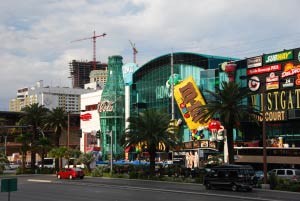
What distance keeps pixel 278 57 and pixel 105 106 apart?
47.8m

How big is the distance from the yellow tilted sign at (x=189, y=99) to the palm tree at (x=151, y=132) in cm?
2926

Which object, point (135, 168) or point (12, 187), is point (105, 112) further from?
point (12, 187)

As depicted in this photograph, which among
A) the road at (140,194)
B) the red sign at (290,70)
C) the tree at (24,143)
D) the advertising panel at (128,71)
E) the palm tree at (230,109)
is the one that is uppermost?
the advertising panel at (128,71)

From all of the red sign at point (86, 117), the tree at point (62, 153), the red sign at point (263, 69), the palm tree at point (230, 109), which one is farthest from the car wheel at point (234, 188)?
the red sign at point (86, 117)

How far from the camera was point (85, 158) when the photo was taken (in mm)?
69500

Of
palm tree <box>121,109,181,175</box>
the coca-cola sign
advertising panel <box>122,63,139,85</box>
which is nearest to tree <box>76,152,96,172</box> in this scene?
palm tree <box>121,109,181,175</box>

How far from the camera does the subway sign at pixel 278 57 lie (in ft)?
230

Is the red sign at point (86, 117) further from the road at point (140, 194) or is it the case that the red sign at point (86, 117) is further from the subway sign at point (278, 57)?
the road at point (140, 194)

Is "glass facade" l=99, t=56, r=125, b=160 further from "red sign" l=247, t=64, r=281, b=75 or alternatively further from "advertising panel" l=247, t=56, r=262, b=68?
"red sign" l=247, t=64, r=281, b=75

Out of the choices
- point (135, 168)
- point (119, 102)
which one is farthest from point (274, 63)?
point (119, 102)

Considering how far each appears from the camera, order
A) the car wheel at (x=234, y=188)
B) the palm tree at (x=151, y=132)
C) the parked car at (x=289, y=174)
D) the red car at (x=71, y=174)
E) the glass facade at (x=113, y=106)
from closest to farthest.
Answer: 1. the car wheel at (x=234, y=188)
2. the parked car at (x=289, y=174)
3. the palm tree at (x=151, y=132)
4. the red car at (x=71, y=174)
5. the glass facade at (x=113, y=106)

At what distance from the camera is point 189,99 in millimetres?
89500

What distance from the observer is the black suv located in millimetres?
38406

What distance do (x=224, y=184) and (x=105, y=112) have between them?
7108cm
